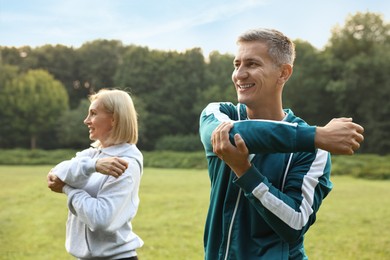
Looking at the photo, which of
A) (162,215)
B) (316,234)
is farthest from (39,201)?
(316,234)

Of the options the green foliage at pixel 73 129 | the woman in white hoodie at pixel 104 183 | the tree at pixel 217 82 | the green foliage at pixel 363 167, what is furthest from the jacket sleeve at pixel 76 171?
the tree at pixel 217 82

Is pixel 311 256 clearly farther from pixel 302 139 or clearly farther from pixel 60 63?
pixel 60 63

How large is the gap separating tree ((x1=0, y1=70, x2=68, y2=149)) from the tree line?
10 cm

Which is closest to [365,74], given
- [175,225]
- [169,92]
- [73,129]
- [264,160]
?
[169,92]

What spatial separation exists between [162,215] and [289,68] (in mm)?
10353

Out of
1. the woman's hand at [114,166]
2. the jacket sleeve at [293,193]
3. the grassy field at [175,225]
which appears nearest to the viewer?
the jacket sleeve at [293,193]

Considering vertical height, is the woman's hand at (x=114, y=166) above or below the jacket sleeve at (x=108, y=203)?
above

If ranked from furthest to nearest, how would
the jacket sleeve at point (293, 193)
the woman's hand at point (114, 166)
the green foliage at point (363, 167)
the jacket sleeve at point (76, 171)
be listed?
the green foliage at point (363, 167)
the jacket sleeve at point (76, 171)
the woman's hand at point (114, 166)
the jacket sleeve at point (293, 193)

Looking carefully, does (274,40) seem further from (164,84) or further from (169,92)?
(164,84)

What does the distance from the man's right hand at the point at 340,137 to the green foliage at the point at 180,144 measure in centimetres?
4278

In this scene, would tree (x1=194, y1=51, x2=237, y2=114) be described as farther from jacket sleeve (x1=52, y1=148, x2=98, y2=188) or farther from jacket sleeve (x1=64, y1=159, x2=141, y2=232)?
jacket sleeve (x1=52, y1=148, x2=98, y2=188)

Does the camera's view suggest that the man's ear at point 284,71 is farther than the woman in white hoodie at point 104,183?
No

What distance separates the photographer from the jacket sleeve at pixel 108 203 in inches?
101

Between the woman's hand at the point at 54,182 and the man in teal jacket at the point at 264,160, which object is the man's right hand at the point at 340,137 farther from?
the woman's hand at the point at 54,182
